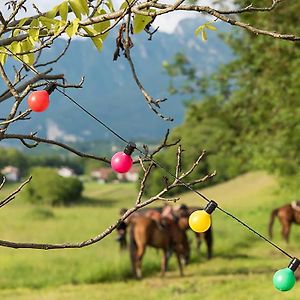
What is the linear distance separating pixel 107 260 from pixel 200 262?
85.3 inches

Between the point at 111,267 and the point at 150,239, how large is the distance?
839 mm

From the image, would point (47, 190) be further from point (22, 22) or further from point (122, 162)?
point (22, 22)

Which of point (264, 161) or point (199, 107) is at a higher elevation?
point (199, 107)

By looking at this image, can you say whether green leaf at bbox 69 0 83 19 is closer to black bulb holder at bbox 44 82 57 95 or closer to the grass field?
black bulb holder at bbox 44 82 57 95

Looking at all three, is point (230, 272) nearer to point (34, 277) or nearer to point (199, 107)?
point (34, 277)

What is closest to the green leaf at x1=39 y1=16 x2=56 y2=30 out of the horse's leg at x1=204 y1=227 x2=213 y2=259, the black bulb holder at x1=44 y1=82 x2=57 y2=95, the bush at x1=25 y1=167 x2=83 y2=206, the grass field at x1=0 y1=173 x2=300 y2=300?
the black bulb holder at x1=44 y1=82 x2=57 y2=95

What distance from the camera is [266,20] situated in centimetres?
1341

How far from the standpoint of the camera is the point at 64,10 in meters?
1.87

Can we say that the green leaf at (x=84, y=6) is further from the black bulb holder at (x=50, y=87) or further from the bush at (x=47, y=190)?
the bush at (x=47, y=190)

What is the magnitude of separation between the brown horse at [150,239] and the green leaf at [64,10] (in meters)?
9.49

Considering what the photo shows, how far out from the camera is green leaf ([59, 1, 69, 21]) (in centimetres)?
187

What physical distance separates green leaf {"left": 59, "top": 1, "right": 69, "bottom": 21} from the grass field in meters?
6.54

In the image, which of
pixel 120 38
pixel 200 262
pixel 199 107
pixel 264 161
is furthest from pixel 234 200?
pixel 120 38

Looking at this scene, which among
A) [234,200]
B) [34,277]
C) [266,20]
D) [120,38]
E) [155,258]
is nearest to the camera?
[120,38]
